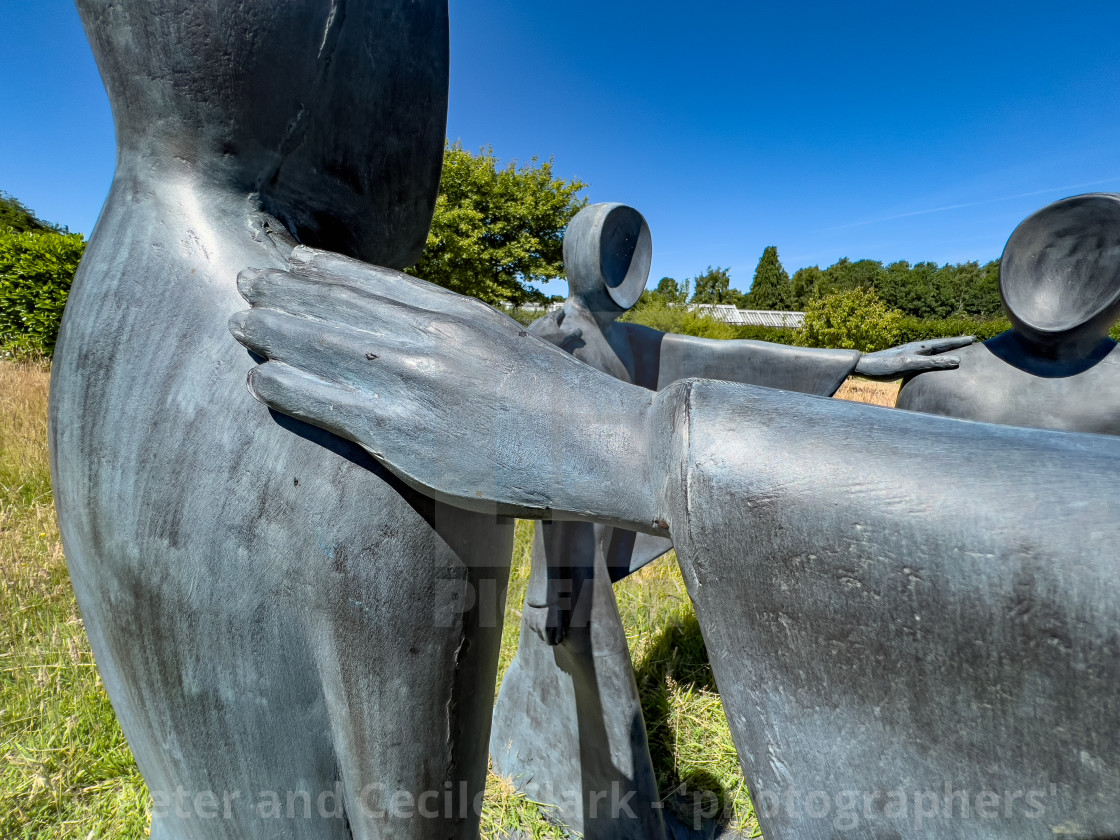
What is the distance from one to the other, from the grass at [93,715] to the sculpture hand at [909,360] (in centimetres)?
198

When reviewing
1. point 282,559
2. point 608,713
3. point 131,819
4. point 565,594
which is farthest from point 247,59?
point 131,819

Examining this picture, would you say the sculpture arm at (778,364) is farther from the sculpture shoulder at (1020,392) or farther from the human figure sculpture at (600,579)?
the sculpture shoulder at (1020,392)

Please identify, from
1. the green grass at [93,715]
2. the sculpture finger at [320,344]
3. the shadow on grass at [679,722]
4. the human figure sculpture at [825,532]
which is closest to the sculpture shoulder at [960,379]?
the shadow on grass at [679,722]

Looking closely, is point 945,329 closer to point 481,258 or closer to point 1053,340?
point 481,258

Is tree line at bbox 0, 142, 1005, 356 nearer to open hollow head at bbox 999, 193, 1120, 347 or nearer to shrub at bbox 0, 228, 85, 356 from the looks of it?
shrub at bbox 0, 228, 85, 356

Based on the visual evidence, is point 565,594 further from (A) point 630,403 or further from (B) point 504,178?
(B) point 504,178

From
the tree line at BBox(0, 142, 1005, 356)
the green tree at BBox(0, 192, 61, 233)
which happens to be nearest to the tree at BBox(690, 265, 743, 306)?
the tree line at BBox(0, 142, 1005, 356)

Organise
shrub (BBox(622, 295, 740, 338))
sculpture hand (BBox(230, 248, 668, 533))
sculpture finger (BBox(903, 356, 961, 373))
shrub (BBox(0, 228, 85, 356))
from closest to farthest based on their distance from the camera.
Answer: sculpture hand (BBox(230, 248, 668, 533)) → sculpture finger (BBox(903, 356, 961, 373)) → shrub (BBox(0, 228, 85, 356)) → shrub (BBox(622, 295, 740, 338))

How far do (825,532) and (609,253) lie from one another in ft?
6.67

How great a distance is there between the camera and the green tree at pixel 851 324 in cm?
1489

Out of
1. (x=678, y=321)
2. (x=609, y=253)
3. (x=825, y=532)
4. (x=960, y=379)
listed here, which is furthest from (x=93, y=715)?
(x=678, y=321)

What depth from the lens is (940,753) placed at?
451mm

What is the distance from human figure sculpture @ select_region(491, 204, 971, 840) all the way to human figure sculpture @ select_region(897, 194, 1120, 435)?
73cm

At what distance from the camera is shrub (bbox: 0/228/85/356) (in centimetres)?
927
